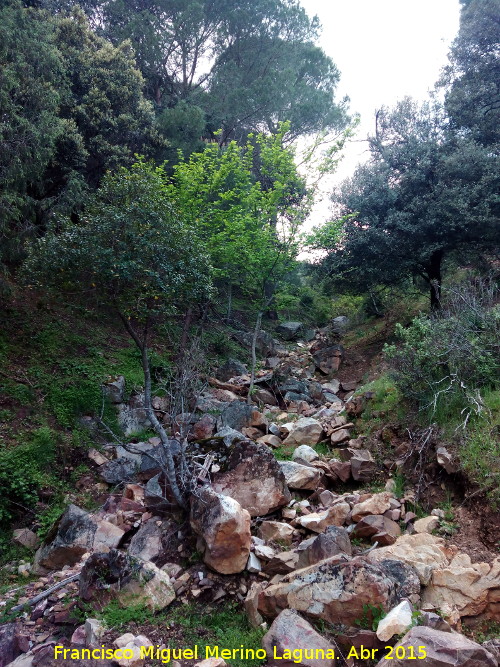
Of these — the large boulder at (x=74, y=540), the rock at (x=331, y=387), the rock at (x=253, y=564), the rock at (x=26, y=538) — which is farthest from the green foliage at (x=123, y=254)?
the rock at (x=331, y=387)

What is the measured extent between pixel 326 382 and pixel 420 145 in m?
6.51

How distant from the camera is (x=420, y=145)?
11.2 m

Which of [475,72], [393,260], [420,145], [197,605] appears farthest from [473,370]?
[475,72]

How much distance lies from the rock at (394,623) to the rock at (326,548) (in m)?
0.72

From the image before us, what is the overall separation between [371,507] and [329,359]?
24.7 feet

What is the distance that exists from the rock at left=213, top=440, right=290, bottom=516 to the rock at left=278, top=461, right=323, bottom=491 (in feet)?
1.03

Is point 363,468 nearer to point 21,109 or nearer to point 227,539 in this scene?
point 227,539

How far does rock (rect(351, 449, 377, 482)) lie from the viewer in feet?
18.0

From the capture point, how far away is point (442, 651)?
8.30 ft

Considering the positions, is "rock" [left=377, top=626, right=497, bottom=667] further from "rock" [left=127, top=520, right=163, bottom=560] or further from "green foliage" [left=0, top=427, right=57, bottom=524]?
"green foliage" [left=0, top=427, right=57, bottom=524]

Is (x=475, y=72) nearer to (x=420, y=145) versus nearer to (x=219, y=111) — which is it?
(x=420, y=145)

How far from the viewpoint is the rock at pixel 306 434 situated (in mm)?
6961

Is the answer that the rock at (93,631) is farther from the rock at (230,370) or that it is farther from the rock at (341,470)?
the rock at (230,370)

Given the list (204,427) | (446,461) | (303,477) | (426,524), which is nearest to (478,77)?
(446,461)
